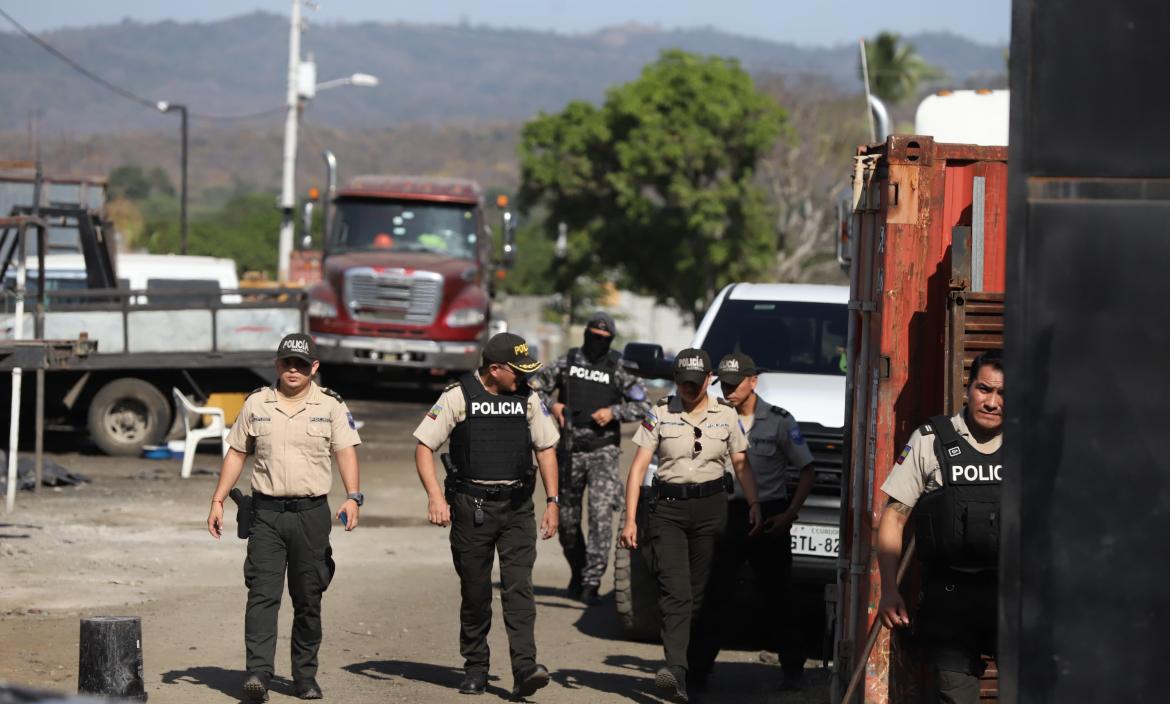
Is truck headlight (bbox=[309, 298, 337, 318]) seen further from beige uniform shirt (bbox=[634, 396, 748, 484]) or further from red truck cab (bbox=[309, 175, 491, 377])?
beige uniform shirt (bbox=[634, 396, 748, 484])

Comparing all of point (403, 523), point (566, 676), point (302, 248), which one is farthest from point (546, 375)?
point (302, 248)

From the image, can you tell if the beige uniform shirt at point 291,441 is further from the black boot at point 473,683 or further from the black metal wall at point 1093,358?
the black metal wall at point 1093,358

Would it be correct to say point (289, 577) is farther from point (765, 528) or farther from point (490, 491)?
point (765, 528)

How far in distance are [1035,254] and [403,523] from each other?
1109 cm

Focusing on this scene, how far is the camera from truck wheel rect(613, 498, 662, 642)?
31.4ft

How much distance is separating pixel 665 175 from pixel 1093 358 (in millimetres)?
45145

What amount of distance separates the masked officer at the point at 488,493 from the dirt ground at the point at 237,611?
1.31 ft

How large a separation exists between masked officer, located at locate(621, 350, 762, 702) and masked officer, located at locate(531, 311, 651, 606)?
2473 mm

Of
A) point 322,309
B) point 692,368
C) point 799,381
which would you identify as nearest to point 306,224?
point 322,309

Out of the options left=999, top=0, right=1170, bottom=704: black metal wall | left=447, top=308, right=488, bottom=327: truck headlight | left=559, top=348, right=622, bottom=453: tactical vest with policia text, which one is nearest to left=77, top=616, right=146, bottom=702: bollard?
left=999, top=0, right=1170, bottom=704: black metal wall

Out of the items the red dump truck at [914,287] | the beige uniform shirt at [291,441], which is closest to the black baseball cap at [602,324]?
the beige uniform shirt at [291,441]

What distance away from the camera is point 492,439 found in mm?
8344

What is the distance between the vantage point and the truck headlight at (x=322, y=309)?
77.2 ft

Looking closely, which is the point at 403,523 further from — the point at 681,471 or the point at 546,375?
the point at 681,471
